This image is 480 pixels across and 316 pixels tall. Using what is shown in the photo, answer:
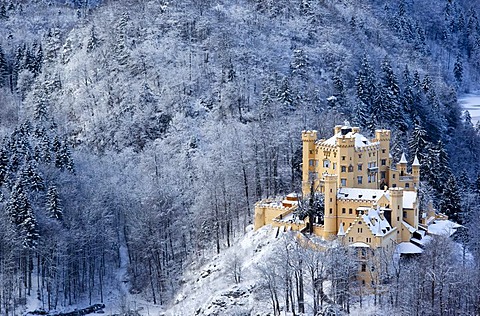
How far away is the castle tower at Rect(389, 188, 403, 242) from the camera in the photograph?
9094cm

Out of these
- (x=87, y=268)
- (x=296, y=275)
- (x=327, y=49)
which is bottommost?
(x=87, y=268)

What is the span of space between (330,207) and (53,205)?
39.9 m

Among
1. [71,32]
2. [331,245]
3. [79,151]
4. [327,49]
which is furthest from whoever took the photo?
[71,32]

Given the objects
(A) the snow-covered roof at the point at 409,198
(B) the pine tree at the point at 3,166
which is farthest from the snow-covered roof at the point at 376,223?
(B) the pine tree at the point at 3,166

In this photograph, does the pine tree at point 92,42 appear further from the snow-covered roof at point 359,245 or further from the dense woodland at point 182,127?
the snow-covered roof at point 359,245

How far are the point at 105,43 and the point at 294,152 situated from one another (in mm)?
62546

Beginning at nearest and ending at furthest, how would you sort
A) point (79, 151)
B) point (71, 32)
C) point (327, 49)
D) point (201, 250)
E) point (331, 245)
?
point (331, 245) → point (201, 250) → point (79, 151) → point (327, 49) → point (71, 32)

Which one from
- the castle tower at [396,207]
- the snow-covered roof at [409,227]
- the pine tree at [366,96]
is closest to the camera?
the castle tower at [396,207]

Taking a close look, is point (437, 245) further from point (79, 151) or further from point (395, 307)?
point (79, 151)

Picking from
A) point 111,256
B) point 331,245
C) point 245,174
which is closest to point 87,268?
point 111,256

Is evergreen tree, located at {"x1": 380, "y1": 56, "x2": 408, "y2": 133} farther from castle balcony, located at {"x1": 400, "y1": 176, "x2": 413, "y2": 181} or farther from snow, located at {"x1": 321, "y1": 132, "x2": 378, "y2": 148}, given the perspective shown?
snow, located at {"x1": 321, "y1": 132, "x2": 378, "y2": 148}

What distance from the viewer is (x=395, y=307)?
272 ft

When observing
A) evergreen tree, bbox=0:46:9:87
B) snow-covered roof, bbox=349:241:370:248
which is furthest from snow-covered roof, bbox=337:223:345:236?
evergreen tree, bbox=0:46:9:87

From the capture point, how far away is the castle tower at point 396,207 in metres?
90.9
